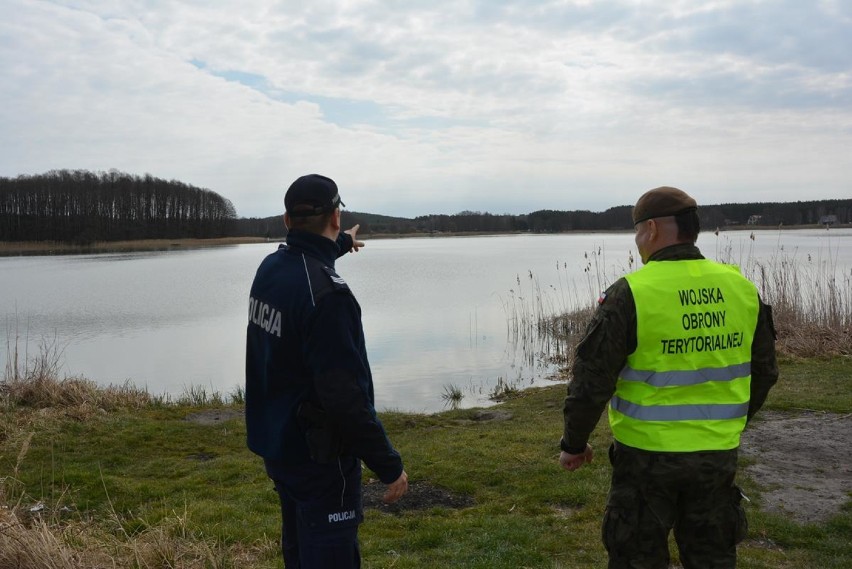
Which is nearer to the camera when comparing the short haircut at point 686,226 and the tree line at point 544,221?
the short haircut at point 686,226

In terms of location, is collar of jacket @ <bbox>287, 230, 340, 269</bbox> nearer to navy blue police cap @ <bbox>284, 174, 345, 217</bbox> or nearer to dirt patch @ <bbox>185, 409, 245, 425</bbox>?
navy blue police cap @ <bbox>284, 174, 345, 217</bbox>

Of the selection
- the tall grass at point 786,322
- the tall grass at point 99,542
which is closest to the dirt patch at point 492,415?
the tall grass at point 786,322

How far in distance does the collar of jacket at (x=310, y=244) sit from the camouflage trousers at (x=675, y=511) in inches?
55.6

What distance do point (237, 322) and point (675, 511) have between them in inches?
728

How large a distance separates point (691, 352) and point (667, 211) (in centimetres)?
56

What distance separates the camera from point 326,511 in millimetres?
2477

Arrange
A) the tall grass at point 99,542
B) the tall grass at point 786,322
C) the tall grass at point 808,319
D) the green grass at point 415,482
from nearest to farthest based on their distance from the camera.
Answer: the tall grass at point 99,542, the green grass at point 415,482, the tall grass at point 808,319, the tall grass at point 786,322

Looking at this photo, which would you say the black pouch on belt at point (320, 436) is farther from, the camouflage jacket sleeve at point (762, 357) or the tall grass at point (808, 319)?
the tall grass at point (808, 319)

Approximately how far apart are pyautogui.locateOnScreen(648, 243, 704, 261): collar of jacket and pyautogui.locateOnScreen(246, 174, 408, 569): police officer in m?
1.22

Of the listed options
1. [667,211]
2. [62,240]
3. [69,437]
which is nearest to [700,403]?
[667,211]

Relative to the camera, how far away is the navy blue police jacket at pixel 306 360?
94.4 inches

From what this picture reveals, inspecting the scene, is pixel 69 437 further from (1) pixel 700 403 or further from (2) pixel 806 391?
(2) pixel 806 391

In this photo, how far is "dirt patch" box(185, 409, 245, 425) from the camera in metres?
8.87

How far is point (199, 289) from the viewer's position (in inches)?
1113
